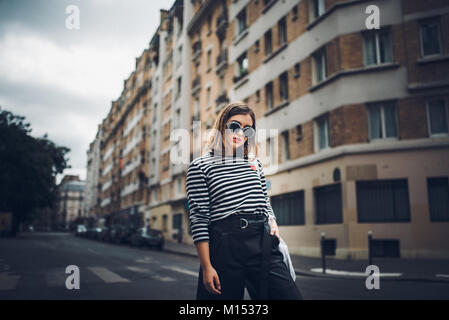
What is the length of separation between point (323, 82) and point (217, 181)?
52.0ft

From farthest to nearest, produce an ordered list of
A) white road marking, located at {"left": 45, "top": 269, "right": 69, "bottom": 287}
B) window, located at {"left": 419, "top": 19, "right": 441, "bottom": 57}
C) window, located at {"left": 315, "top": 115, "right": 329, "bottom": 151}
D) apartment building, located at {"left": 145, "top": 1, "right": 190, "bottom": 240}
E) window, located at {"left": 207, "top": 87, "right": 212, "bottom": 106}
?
apartment building, located at {"left": 145, "top": 1, "right": 190, "bottom": 240} → window, located at {"left": 207, "top": 87, "right": 212, "bottom": 106} → window, located at {"left": 315, "top": 115, "right": 329, "bottom": 151} → window, located at {"left": 419, "top": 19, "right": 441, "bottom": 57} → white road marking, located at {"left": 45, "top": 269, "right": 69, "bottom": 287}

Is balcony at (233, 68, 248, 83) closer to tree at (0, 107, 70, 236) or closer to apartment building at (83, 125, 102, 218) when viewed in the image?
tree at (0, 107, 70, 236)

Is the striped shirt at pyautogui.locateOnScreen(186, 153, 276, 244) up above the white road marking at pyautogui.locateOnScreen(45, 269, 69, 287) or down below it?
above

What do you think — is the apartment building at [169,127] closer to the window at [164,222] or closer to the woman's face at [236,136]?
the window at [164,222]

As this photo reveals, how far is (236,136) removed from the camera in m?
2.60

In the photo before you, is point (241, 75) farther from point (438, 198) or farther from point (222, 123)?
point (222, 123)

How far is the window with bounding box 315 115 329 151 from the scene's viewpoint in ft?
58.5

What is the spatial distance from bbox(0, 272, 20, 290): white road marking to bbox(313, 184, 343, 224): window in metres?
11.4

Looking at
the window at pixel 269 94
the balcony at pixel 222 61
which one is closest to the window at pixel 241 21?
the balcony at pixel 222 61

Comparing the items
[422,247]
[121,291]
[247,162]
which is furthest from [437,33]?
[247,162]

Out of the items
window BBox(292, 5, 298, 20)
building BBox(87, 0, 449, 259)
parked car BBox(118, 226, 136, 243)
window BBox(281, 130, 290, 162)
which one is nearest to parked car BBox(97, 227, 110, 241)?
parked car BBox(118, 226, 136, 243)

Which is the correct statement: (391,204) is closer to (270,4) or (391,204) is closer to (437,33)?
(437,33)

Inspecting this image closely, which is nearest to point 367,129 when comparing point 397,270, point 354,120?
point 354,120

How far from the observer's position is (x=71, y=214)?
134875 mm
